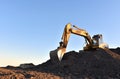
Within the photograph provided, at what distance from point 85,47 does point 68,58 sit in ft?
12.5

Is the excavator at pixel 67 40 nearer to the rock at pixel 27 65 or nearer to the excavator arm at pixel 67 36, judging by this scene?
the excavator arm at pixel 67 36

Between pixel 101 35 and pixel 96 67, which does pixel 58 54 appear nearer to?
pixel 96 67

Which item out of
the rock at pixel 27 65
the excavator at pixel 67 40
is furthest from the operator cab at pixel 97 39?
the rock at pixel 27 65

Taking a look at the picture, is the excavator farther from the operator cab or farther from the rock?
the rock

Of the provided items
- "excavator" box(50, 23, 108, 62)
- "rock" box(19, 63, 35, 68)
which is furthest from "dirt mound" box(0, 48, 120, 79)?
"rock" box(19, 63, 35, 68)

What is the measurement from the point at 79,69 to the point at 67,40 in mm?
3443

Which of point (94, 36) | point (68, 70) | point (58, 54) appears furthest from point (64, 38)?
point (94, 36)

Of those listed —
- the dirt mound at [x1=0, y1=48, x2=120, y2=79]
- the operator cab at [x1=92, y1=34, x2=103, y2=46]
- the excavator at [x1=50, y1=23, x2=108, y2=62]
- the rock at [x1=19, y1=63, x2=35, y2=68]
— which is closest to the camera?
the dirt mound at [x1=0, y1=48, x2=120, y2=79]

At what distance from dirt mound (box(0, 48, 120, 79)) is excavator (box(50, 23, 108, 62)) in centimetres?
76

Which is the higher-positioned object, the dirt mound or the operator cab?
the operator cab

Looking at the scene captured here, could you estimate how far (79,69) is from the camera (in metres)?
20.3

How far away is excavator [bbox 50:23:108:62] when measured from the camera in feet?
71.5

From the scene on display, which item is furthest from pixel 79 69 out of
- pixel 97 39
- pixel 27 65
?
pixel 97 39

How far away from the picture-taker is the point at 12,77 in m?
16.1
